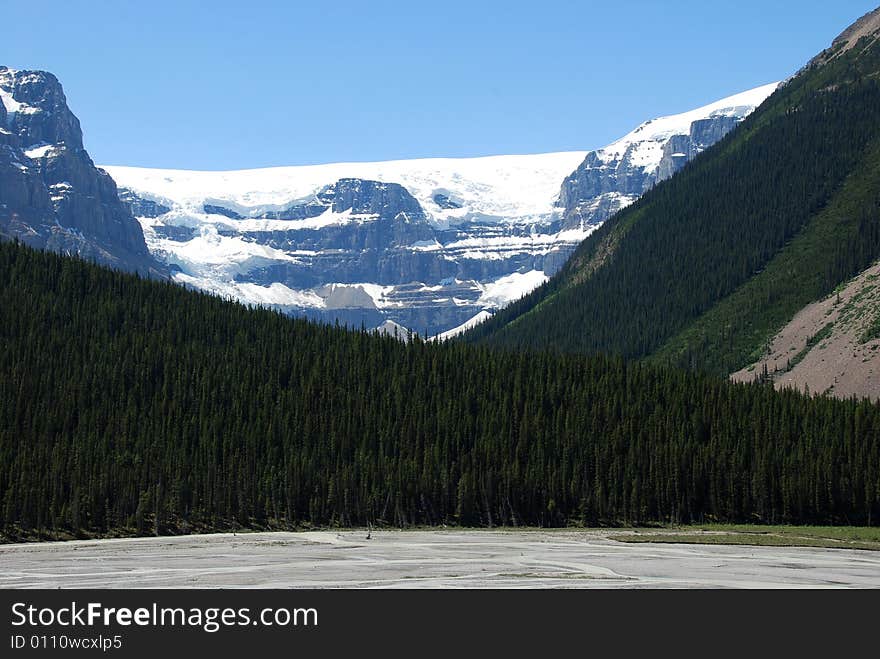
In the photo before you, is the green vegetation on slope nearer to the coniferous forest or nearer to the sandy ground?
the sandy ground

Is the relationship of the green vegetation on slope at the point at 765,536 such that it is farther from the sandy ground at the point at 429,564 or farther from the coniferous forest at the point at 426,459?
the coniferous forest at the point at 426,459

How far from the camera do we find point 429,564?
8438 cm

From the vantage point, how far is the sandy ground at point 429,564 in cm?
7019

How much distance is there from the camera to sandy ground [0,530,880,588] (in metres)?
70.2

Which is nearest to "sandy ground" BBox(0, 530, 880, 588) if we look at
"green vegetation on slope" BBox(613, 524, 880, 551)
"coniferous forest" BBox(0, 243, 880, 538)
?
"green vegetation on slope" BBox(613, 524, 880, 551)

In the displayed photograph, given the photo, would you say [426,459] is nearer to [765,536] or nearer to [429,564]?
[765,536]

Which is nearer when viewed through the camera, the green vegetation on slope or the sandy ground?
the sandy ground

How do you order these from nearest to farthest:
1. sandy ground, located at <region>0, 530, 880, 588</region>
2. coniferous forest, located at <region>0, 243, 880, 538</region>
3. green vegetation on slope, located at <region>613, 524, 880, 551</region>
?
sandy ground, located at <region>0, 530, 880, 588</region>
green vegetation on slope, located at <region>613, 524, 880, 551</region>
coniferous forest, located at <region>0, 243, 880, 538</region>

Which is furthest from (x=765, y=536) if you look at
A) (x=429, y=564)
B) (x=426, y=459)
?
(x=426, y=459)

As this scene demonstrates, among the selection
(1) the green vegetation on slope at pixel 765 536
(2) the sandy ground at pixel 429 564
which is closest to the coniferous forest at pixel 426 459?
(1) the green vegetation on slope at pixel 765 536

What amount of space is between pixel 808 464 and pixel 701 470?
1353cm

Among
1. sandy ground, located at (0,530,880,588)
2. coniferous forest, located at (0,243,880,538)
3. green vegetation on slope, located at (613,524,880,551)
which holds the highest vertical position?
coniferous forest, located at (0,243,880,538)
